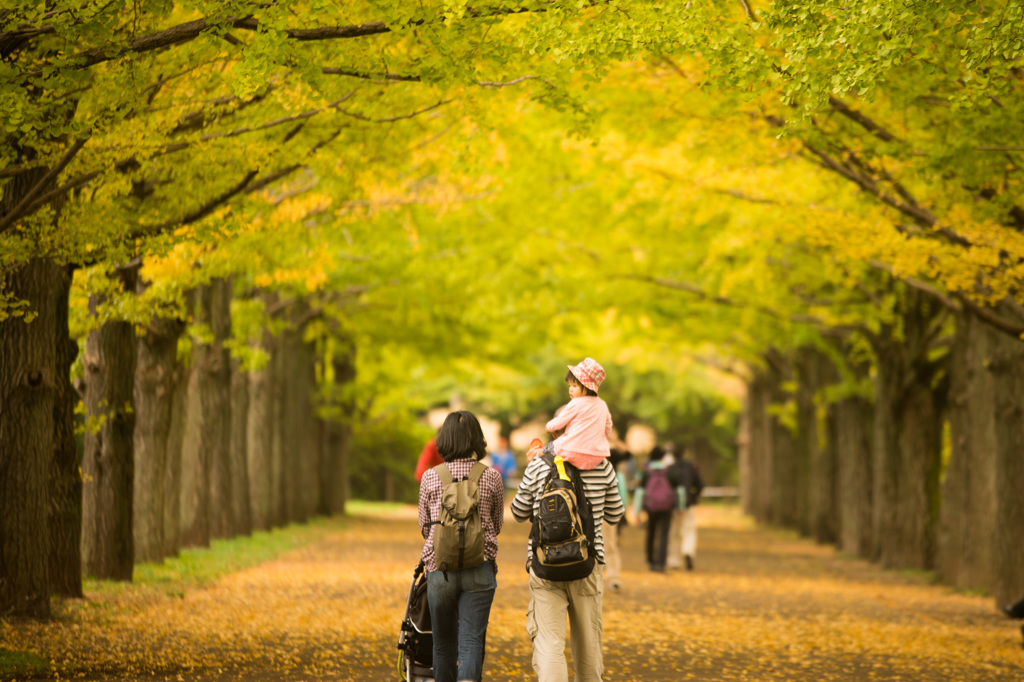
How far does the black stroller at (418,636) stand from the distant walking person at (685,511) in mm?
11247

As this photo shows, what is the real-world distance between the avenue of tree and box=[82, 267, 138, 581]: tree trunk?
0.12 feet

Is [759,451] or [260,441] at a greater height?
[260,441]

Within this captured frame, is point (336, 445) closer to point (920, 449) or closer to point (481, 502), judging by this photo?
point (920, 449)

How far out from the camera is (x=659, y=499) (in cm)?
1770

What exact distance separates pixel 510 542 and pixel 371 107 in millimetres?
16942

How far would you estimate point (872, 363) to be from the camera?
23891 mm

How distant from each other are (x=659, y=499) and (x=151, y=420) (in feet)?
23.8

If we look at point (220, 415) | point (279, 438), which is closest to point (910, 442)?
point (220, 415)

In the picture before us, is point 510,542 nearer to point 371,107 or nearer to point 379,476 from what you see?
point 371,107

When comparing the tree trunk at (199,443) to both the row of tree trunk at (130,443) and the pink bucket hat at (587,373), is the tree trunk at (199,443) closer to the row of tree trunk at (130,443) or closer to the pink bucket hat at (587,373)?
the row of tree trunk at (130,443)

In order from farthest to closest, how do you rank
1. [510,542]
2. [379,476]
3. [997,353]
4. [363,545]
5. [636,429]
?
1. [636,429]
2. [379,476]
3. [510,542]
4. [363,545]
5. [997,353]

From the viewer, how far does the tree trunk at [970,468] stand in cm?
1540

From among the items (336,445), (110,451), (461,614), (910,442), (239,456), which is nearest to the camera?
(461,614)

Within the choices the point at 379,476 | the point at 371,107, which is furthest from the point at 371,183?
the point at 379,476
